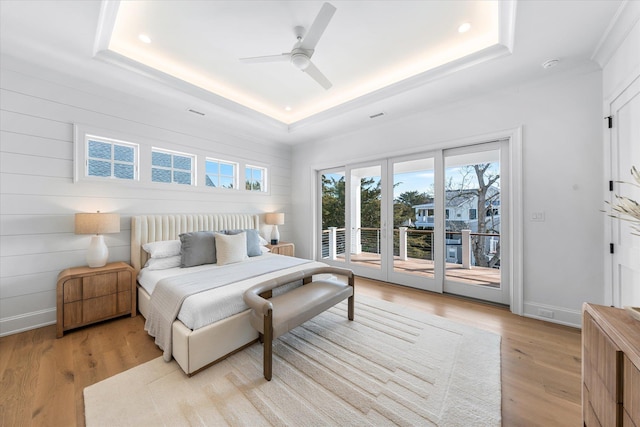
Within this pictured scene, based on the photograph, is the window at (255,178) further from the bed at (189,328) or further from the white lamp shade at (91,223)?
the white lamp shade at (91,223)

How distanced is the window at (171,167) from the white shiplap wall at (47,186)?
20 cm

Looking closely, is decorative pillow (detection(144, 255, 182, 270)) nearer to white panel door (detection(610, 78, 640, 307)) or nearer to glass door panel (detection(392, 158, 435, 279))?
glass door panel (detection(392, 158, 435, 279))

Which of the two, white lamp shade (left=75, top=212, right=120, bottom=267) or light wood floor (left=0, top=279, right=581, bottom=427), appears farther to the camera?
white lamp shade (left=75, top=212, right=120, bottom=267)

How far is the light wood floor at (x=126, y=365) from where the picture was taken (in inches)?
57.2

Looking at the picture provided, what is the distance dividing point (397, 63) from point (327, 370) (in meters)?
3.27

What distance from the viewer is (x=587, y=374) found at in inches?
47.1

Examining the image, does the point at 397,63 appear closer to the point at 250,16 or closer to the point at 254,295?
the point at 250,16

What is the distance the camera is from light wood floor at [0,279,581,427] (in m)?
1.45

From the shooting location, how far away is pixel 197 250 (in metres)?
2.94

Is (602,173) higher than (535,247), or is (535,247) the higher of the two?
(602,173)

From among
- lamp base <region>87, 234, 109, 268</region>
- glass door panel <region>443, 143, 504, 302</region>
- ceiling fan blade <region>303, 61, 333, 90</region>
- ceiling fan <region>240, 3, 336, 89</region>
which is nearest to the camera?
ceiling fan <region>240, 3, 336, 89</region>

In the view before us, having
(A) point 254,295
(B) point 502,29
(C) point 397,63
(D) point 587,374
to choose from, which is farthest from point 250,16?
(D) point 587,374


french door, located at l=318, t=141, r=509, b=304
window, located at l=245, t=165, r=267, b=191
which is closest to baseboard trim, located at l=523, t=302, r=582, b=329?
french door, located at l=318, t=141, r=509, b=304

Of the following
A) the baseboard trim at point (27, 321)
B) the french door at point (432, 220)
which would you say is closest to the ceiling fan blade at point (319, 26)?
the french door at point (432, 220)
